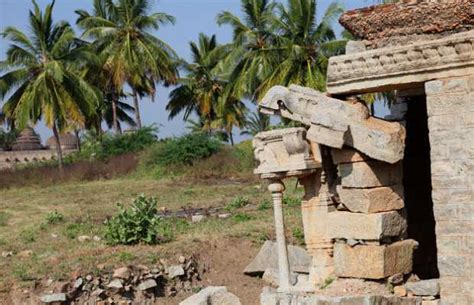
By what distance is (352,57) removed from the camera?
6.75 metres

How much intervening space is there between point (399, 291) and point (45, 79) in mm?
25809

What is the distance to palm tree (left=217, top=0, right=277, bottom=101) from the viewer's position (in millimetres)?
30656

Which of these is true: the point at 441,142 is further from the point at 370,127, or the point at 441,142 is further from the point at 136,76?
the point at 136,76

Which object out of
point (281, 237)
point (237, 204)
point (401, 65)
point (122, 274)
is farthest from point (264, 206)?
point (401, 65)

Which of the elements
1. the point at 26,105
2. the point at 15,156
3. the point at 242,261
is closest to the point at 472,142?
the point at 242,261

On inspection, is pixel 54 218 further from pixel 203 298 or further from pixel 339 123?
pixel 339 123

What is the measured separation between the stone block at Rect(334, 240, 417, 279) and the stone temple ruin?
0.03 feet

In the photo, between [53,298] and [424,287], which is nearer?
[424,287]

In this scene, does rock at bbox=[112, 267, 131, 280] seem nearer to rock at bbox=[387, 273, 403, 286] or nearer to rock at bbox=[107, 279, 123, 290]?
rock at bbox=[107, 279, 123, 290]

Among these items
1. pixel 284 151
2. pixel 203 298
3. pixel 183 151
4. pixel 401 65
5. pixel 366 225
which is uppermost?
pixel 183 151

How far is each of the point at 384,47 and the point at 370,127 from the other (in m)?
0.80

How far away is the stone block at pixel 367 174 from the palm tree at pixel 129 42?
3001cm

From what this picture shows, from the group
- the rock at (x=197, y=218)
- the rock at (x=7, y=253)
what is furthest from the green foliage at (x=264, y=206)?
the rock at (x=7, y=253)

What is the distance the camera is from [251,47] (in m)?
33.4
